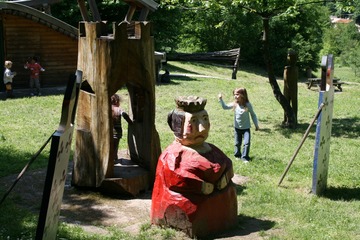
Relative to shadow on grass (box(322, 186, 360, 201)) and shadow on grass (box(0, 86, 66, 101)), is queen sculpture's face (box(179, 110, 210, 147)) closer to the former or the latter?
shadow on grass (box(322, 186, 360, 201))

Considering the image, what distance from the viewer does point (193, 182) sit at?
6.86 meters

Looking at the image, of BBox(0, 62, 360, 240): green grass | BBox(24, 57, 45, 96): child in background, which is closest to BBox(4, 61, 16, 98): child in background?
BBox(0, 62, 360, 240): green grass

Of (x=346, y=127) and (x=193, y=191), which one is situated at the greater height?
(x=193, y=191)

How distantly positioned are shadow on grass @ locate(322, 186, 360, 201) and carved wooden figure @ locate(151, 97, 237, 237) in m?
2.39

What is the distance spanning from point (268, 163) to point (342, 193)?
A: 83.6 inches

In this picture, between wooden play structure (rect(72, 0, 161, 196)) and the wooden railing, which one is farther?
the wooden railing

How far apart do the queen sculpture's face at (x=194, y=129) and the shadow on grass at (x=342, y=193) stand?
295cm

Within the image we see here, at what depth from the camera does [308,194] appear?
354 inches

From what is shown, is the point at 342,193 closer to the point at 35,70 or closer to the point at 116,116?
the point at 116,116

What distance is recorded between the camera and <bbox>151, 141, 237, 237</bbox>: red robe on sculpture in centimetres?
691

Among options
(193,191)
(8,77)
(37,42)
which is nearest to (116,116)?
(193,191)

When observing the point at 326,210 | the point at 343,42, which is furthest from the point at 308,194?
the point at 343,42

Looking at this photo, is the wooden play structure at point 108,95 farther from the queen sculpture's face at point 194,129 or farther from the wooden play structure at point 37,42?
the wooden play structure at point 37,42

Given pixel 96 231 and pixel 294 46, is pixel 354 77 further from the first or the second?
pixel 96 231
